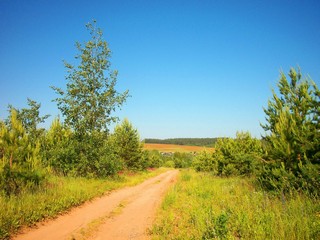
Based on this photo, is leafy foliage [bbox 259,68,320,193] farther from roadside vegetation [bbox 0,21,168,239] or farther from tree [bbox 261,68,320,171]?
roadside vegetation [bbox 0,21,168,239]

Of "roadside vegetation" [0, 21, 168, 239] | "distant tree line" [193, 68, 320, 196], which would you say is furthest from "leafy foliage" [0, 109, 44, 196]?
"distant tree line" [193, 68, 320, 196]

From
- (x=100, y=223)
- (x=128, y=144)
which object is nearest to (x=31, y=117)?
(x=128, y=144)

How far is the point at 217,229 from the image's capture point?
5.51m

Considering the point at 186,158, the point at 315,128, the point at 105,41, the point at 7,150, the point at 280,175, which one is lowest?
the point at 186,158

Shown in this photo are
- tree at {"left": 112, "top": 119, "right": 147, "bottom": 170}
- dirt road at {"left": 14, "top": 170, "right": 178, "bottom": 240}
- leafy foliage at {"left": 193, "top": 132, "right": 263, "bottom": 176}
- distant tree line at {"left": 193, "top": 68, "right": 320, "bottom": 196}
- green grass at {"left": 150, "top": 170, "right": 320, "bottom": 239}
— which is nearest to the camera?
green grass at {"left": 150, "top": 170, "right": 320, "bottom": 239}

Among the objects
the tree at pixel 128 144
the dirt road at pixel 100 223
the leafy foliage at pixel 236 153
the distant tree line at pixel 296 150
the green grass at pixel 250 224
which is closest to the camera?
the green grass at pixel 250 224

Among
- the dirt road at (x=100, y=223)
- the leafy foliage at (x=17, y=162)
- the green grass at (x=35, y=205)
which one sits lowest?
the dirt road at (x=100, y=223)

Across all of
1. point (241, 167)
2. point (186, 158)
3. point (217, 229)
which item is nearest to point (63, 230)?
point (217, 229)

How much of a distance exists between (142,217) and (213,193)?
4.42 meters

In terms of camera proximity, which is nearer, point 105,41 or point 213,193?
point 213,193

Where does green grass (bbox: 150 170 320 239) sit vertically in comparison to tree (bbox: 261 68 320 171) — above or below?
below

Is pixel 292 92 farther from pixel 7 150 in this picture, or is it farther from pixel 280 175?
pixel 7 150

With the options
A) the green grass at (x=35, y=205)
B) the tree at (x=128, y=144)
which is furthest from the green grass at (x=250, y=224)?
the tree at (x=128, y=144)

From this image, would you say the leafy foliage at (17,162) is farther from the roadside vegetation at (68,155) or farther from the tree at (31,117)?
the tree at (31,117)
